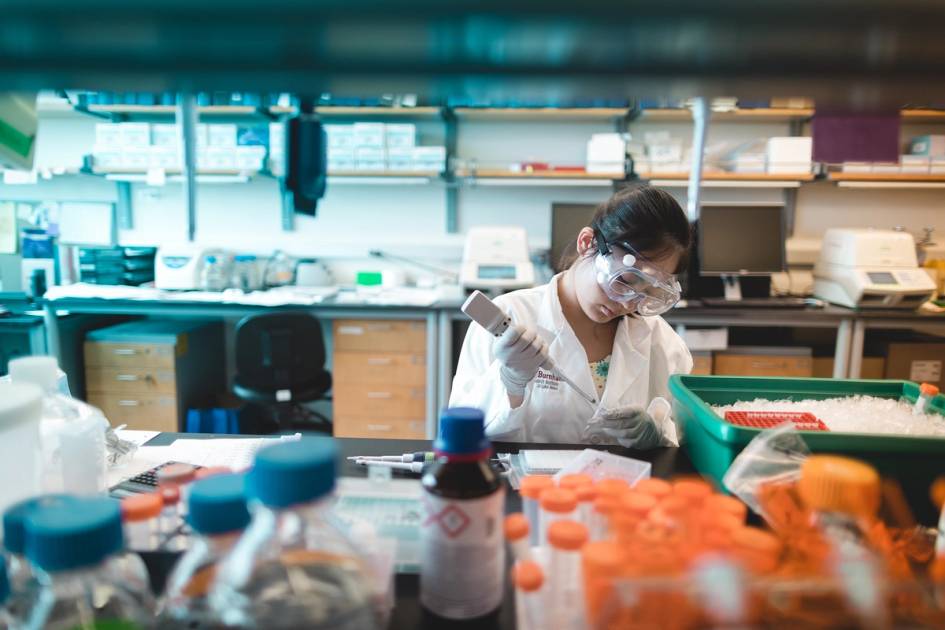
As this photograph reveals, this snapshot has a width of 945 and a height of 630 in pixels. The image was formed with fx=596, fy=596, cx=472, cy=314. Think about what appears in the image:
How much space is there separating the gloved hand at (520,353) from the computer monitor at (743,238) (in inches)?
88.8

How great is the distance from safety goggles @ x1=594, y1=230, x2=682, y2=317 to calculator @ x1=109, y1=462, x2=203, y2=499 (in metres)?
0.91

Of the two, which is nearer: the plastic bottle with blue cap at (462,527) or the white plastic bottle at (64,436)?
the plastic bottle with blue cap at (462,527)

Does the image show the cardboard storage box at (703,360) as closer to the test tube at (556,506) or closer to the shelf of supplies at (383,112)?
the shelf of supplies at (383,112)

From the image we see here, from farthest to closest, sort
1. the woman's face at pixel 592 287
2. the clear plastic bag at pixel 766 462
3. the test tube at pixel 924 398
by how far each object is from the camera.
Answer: the woman's face at pixel 592 287, the test tube at pixel 924 398, the clear plastic bag at pixel 766 462

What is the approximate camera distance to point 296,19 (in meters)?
0.40

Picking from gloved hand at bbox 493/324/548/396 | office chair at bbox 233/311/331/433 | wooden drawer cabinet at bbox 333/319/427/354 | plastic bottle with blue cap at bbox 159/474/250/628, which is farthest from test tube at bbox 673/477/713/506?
wooden drawer cabinet at bbox 333/319/427/354

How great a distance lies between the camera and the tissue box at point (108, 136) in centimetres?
337

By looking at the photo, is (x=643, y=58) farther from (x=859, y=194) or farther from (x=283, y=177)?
(x=859, y=194)

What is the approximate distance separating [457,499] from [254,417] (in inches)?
121

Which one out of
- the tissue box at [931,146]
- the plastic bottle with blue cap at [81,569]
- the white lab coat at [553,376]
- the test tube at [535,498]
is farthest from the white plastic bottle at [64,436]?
the tissue box at [931,146]

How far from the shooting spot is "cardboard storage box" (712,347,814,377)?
301 cm

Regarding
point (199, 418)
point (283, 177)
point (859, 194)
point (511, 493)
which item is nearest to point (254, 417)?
point (199, 418)

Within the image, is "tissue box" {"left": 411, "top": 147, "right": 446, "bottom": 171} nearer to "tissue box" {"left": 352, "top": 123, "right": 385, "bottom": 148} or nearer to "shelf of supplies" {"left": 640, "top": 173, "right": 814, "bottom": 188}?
"tissue box" {"left": 352, "top": 123, "right": 385, "bottom": 148}

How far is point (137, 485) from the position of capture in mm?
932
